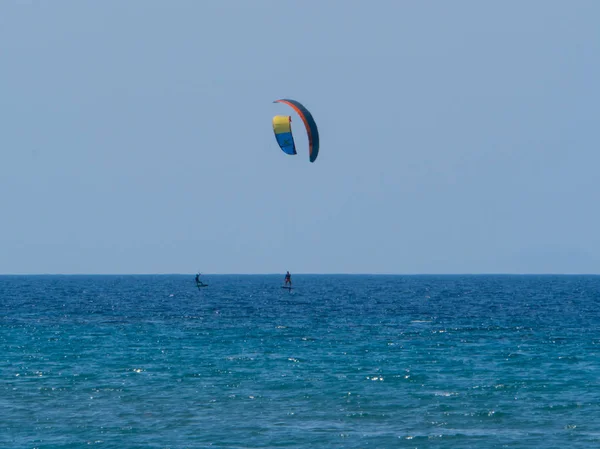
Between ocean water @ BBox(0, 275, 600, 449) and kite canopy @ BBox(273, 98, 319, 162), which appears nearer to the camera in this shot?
ocean water @ BBox(0, 275, 600, 449)

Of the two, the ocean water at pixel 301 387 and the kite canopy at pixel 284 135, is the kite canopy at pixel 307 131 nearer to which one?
the kite canopy at pixel 284 135

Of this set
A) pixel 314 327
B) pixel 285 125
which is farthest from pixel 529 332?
pixel 285 125

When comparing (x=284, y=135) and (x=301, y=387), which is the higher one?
(x=284, y=135)

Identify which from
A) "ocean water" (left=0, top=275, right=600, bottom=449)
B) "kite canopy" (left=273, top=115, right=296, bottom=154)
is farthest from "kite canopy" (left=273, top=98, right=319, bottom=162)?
"ocean water" (left=0, top=275, right=600, bottom=449)

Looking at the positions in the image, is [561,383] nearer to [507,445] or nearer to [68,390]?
[507,445]

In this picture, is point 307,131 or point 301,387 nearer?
point 301,387

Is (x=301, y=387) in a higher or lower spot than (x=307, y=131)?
lower

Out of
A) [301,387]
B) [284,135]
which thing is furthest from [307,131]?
[301,387]

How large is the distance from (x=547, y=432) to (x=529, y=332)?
34.1 meters

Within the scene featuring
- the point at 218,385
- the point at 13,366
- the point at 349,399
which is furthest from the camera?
the point at 13,366

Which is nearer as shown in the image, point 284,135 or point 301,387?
point 301,387

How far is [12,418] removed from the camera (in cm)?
3056

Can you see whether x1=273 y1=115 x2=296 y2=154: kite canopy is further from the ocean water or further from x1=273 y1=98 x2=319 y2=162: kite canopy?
the ocean water

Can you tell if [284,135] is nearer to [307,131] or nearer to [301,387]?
[307,131]
